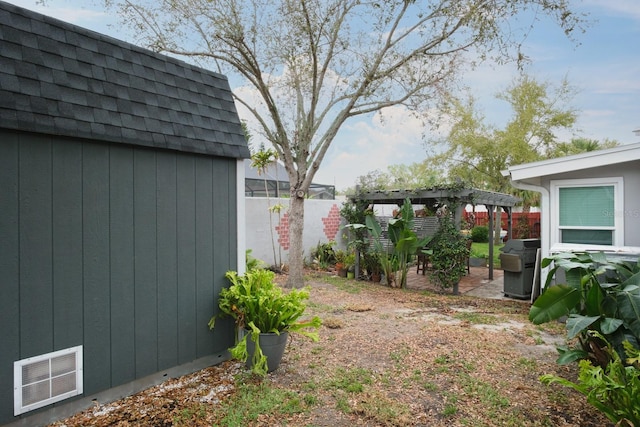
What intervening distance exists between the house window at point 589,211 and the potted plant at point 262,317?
508cm

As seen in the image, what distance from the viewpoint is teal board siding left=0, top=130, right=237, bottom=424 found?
2568 mm

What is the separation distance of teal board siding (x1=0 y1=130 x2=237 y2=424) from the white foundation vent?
46 mm

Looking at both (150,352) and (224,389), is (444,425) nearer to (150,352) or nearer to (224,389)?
(224,389)

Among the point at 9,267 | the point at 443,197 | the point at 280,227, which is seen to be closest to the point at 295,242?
the point at 280,227

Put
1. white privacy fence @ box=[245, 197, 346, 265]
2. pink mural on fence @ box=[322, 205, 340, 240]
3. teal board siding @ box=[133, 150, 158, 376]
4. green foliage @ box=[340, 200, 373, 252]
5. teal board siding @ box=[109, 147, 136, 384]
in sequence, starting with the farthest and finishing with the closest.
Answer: pink mural on fence @ box=[322, 205, 340, 240] → white privacy fence @ box=[245, 197, 346, 265] → green foliage @ box=[340, 200, 373, 252] → teal board siding @ box=[133, 150, 158, 376] → teal board siding @ box=[109, 147, 136, 384]

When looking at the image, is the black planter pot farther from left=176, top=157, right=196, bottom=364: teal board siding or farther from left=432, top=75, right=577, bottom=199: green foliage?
left=432, top=75, right=577, bottom=199: green foliage

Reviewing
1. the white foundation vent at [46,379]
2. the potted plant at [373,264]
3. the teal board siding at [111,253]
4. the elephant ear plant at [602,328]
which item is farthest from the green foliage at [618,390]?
the potted plant at [373,264]

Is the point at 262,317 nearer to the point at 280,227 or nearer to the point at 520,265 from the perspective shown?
the point at 520,265

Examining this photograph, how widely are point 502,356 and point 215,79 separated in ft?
14.6

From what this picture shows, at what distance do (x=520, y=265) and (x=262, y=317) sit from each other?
5.65m

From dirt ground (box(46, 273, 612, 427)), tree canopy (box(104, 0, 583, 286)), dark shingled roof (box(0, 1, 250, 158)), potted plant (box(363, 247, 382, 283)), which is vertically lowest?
dirt ground (box(46, 273, 612, 427))

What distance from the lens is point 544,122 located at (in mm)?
16266

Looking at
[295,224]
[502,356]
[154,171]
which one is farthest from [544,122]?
[154,171]

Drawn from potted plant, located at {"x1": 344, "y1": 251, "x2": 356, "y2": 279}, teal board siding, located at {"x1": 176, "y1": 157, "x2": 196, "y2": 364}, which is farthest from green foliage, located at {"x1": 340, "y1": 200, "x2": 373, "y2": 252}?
teal board siding, located at {"x1": 176, "y1": 157, "x2": 196, "y2": 364}
